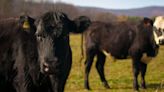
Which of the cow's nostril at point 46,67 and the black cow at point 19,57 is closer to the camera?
the cow's nostril at point 46,67

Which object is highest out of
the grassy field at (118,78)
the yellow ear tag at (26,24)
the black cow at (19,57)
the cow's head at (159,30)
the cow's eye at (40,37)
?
the yellow ear tag at (26,24)

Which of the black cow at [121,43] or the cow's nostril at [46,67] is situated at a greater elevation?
the cow's nostril at [46,67]

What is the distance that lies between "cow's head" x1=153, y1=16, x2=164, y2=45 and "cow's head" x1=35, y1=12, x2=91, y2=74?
6452 millimetres

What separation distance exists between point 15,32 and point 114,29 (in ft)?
26.4

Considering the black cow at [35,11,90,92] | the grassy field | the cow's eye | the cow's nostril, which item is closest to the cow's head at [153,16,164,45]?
the grassy field

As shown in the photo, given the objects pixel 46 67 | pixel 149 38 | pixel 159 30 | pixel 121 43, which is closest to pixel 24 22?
pixel 46 67

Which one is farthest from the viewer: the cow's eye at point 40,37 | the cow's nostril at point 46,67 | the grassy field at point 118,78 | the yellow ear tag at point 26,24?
the grassy field at point 118,78

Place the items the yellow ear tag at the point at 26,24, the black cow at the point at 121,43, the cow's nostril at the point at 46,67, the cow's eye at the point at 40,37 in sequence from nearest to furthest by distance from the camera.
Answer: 1. the cow's nostril at the point at 46,67
2. the cow's eye at the point at 40,37
3. the yellow ear tag at the point at 26,24
4. the black cow at the point at 121,43

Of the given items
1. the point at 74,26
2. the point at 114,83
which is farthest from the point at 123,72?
the point at 74,26

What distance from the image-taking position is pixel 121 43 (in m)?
13.1

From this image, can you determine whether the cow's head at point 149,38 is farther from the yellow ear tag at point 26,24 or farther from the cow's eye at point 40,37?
the cow's eye at point 40,37

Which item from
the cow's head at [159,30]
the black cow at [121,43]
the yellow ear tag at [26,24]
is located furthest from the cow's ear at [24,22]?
the black cow at [121,43]

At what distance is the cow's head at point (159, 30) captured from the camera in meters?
11.4

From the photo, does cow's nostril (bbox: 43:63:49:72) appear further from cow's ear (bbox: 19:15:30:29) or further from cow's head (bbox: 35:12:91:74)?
cow's ear (bbox: 19:15:30:29)
